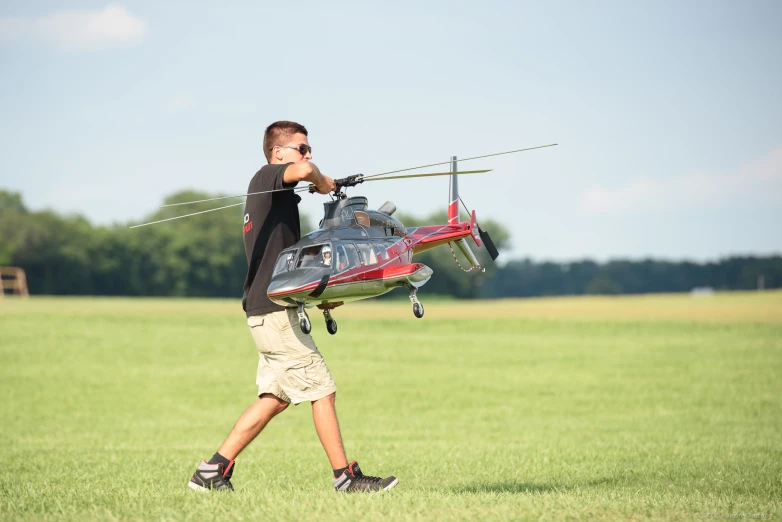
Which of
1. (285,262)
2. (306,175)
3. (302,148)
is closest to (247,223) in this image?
(285,262)

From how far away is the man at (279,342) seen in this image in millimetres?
6805

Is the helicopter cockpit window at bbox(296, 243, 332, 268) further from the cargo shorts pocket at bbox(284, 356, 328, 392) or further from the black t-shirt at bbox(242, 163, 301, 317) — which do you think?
the cargo shorts pocket at bbox(284, 356, 328, 392)

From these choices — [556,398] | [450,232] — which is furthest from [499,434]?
[450,232]

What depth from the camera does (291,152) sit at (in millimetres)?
6922

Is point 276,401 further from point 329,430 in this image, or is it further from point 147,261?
point 147,261

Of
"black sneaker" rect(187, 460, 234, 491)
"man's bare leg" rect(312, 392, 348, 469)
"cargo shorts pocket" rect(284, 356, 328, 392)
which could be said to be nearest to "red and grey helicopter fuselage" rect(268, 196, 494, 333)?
"cargo shorts pocket" rect(284, 356, 328, 392)

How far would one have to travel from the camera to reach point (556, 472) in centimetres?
1053

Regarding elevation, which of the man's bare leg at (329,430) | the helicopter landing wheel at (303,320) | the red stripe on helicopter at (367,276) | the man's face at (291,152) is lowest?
the man's bare leg at (329,430)

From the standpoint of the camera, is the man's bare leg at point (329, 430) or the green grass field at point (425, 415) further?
the man's bare leg at point (329, 430)

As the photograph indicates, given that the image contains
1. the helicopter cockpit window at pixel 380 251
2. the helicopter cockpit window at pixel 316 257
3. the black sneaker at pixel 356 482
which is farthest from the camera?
the helicopter cockpit window at pixel 380 251

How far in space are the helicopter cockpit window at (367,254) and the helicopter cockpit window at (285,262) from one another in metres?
0.50

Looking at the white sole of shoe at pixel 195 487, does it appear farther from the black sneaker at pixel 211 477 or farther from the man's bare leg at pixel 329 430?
the man's bare leg at pixel 329 430

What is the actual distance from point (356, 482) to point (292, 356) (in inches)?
40.9

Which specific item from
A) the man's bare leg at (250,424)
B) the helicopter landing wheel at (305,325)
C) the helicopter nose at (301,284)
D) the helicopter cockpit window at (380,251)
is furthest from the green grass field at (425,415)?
the helicopter cockpit window at (380,251)
